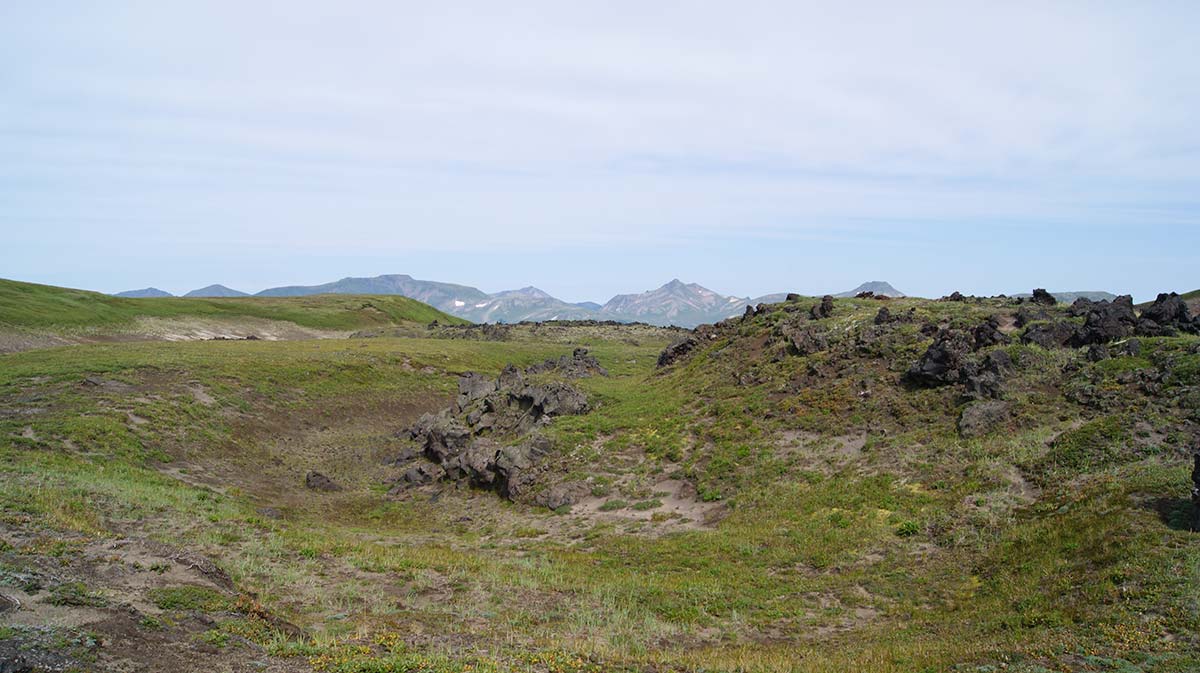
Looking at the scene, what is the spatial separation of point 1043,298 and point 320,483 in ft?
167

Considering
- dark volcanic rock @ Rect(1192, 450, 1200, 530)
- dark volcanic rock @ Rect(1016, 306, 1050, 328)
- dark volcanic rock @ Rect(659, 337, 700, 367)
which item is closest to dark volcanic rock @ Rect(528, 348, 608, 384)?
dark volcanic rock @ Rect(659, 337, 700, 367)

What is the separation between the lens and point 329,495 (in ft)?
115

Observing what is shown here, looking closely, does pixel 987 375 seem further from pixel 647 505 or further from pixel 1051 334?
pixel 647 505

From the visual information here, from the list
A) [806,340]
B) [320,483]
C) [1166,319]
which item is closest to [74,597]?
[320,483]

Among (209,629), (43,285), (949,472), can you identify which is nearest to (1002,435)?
(949,472)

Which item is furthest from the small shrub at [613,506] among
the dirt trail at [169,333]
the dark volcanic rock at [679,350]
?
the dirt trail at [169,333]

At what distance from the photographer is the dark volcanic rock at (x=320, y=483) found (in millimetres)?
35781

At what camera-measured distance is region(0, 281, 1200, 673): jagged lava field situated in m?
13.9

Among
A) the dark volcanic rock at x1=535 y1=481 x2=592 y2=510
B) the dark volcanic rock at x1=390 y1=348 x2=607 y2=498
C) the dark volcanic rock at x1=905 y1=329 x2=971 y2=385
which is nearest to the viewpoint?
the dark volcanic rock at x1=535 y1=481 x2=592 y2=510

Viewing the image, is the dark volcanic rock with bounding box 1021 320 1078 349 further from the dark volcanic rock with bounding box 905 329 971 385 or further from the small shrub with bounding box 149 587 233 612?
the small shrub with bounding box 149 587 233 612

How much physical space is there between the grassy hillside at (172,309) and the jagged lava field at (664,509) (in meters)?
42.3

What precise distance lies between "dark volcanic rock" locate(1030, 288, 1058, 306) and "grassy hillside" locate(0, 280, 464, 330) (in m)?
104

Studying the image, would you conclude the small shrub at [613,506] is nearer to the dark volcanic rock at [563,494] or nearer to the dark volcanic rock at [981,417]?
the dark volcanic rock at [563,494]

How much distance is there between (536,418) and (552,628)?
976 inches
